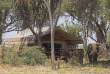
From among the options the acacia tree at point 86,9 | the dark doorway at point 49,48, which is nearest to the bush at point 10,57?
the dark doorway at point 49,48

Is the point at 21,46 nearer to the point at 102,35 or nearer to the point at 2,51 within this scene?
the point at 2,51

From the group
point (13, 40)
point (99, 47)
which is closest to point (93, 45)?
point (99, 47)

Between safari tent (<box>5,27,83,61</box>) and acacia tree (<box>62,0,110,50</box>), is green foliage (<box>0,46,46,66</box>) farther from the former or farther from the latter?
acacia tree (<box>62,0,110,50</box>)

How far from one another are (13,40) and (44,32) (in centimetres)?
386

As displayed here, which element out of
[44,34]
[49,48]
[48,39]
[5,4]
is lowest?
[49,48]

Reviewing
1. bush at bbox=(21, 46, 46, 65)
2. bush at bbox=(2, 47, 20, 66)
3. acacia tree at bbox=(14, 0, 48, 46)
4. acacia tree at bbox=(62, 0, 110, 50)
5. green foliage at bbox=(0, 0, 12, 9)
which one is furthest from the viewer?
green foliage at bbox=(0, 0, 12, 9)

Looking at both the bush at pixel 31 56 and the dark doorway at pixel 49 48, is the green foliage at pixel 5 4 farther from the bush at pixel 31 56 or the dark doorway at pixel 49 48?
the bush at pixel 31 56

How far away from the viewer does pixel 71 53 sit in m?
→ 22.5

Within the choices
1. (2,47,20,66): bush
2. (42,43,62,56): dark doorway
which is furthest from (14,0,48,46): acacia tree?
(2,47,20,66): bush

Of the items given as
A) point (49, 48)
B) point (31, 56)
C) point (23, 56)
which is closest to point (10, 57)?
point (23, 56)

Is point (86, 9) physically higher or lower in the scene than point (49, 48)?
higher

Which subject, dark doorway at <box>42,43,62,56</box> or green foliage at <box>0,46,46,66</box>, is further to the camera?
dark doorway at <box>42,43,62,56</box>

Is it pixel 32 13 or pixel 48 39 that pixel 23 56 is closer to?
pixel 32 13

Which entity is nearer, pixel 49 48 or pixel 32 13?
pixel 32 13
